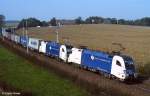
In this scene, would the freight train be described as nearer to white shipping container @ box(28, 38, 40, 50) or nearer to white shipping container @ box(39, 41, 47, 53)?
white shipping container @ box(39, 41, 47, 53)

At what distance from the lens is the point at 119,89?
114 ft

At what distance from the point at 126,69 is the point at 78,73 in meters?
7.89

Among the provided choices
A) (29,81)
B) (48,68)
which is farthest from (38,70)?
(29,81)

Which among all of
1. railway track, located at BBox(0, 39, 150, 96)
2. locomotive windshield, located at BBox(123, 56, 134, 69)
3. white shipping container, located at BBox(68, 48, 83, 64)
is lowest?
railway track, located at BBox(0, 39, 150, 96)

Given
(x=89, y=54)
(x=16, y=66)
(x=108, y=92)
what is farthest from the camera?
(x=16, y=66)

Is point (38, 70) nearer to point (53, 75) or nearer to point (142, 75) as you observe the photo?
point (53, 75)

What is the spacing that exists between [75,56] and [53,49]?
37.1 feet

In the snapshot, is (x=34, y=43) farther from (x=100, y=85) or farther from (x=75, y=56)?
(x=100, y=85)

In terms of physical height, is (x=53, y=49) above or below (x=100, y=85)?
above

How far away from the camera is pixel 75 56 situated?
52875mm

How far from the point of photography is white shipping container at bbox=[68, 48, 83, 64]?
51.1m

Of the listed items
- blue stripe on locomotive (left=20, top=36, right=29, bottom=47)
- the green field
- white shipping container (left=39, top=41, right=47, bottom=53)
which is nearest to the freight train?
white shipping container (left=39, top=41, right=47, bottom=53)

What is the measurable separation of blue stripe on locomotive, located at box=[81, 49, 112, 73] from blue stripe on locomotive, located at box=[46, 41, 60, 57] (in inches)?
489

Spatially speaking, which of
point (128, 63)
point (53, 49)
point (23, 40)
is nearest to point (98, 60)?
point (128, 63)
